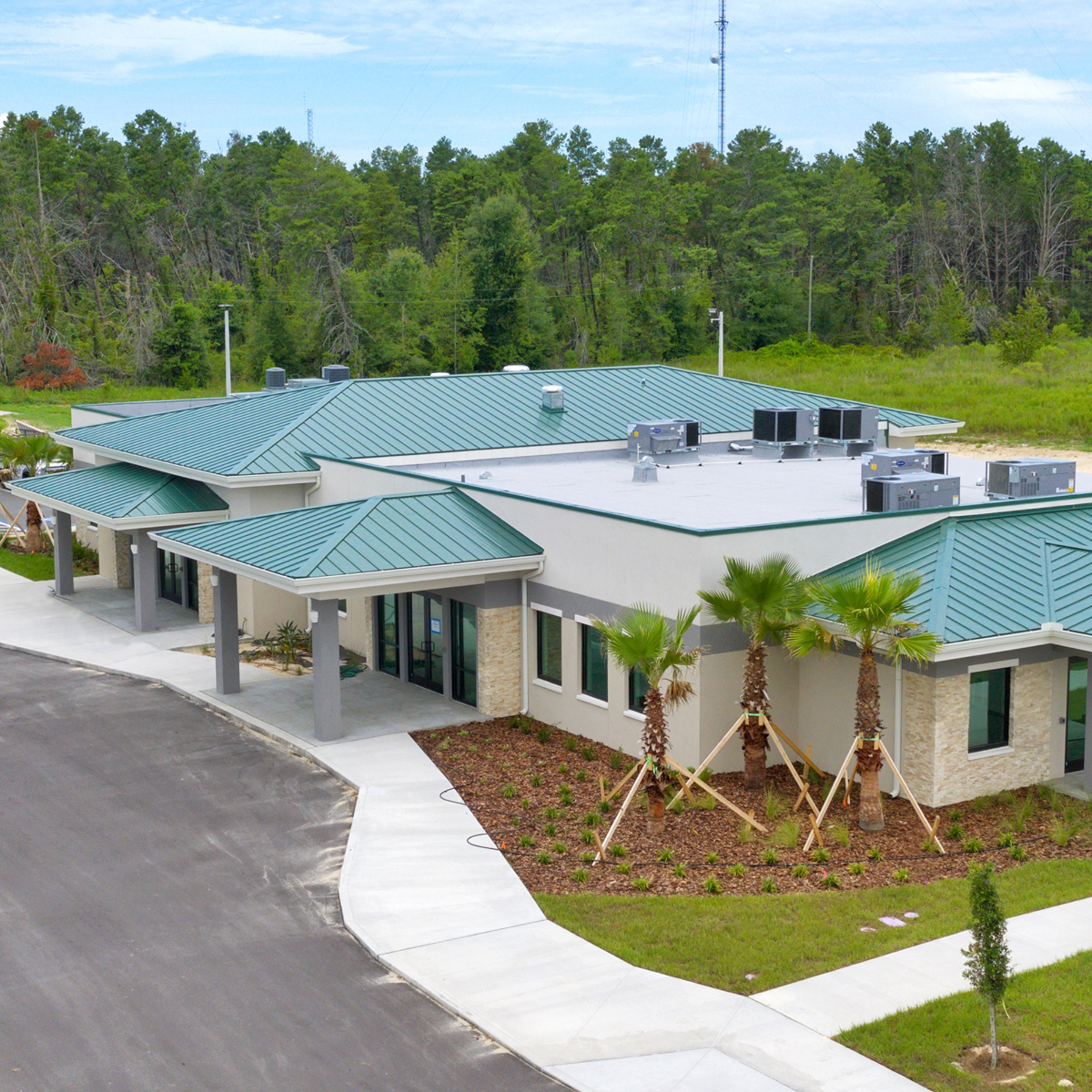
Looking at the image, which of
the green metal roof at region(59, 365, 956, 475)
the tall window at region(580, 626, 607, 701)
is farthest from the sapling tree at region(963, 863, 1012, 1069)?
the green metal roof at region(59, 365, 956, 475)

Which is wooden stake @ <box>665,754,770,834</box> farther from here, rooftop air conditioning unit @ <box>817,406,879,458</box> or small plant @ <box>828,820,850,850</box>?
rooftop air conditioning unit @ <box>817,406,879,458</box>

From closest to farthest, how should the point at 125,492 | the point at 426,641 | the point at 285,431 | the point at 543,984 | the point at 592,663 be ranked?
the point at 543,984, the point at 592,663, the point at 426,641, the point at 285,431, the point at 125,492

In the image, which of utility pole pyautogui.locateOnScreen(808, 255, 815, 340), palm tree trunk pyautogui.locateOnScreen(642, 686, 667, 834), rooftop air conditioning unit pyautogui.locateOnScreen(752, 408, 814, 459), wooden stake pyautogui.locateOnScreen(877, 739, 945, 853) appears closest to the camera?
wooden stake pyautogui.locateOnScreen(877, 739, 945, 853)

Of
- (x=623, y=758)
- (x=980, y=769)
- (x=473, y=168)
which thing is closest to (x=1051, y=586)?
(x=980, y=769)

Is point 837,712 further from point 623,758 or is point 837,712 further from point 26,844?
point 26,844

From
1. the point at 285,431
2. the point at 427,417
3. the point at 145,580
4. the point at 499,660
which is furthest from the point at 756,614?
the point at 145,580

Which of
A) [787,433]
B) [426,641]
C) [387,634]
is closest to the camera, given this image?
[426,641]

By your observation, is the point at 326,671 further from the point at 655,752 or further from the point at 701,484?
the point at 701,484
